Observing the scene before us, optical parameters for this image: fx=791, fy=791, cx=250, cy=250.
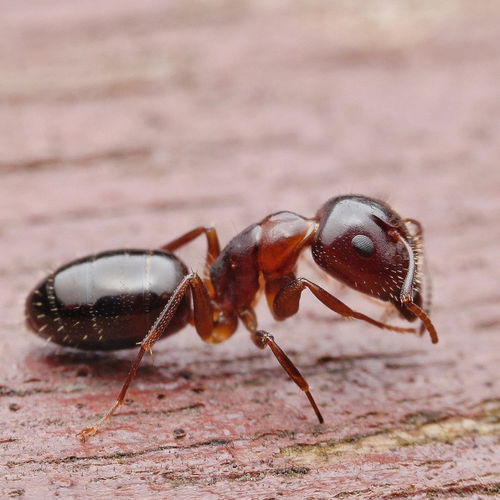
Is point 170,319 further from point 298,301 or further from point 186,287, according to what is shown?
point 298,301

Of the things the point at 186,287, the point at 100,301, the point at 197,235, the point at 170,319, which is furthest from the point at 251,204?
the point at 100,301

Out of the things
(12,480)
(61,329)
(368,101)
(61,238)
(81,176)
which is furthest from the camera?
(368,101)

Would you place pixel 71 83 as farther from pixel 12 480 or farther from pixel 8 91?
pixel 12 480

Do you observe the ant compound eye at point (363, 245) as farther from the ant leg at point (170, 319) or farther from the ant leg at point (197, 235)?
the ant leg at point (197, 235)

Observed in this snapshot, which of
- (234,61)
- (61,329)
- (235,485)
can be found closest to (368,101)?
(234,61)

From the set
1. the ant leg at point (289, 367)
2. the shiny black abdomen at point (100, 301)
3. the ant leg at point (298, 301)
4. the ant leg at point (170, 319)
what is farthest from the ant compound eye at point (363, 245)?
the shiny black abdomen at point (100, 301)

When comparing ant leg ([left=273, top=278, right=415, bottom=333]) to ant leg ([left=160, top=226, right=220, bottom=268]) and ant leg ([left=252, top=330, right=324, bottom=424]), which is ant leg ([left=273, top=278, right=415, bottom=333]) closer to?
ant leg ([left=252, top=330, right=324, bottom=424])

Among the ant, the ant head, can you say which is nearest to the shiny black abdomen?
the ant
